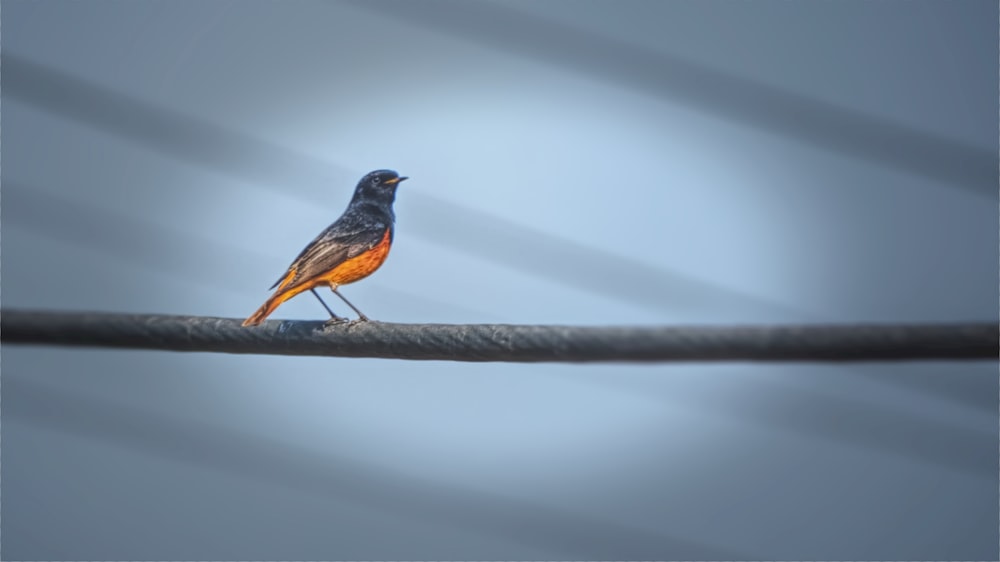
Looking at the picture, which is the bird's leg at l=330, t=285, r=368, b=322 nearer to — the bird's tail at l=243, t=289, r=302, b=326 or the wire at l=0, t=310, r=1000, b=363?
the bird's tail at l=243, t=289, r=302, b=326

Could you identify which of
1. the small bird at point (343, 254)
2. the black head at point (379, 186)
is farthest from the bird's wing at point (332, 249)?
the black head at point (379, 186)

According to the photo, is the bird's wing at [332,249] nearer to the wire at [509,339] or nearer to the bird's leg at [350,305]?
the bird's leg at [350,305]

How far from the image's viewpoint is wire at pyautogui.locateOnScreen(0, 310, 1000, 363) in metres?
2.60

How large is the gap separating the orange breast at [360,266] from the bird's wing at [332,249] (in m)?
0.03

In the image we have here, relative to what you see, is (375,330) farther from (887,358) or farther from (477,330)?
(887,358)

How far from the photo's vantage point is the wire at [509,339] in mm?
2604

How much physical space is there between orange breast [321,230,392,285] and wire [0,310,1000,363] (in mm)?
1808

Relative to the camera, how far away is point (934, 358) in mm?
2607

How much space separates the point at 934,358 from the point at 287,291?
3.97 meters

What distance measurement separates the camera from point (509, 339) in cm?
326

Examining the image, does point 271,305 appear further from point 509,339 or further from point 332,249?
point 509,339

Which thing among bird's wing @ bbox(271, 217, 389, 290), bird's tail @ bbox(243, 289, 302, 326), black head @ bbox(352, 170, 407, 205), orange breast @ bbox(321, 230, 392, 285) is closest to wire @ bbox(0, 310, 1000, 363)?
bird's tail @ bbox(243, 289, 302, 326)

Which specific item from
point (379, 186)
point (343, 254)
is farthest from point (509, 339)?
point (379, 186)

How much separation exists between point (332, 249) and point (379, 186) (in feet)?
3.31
